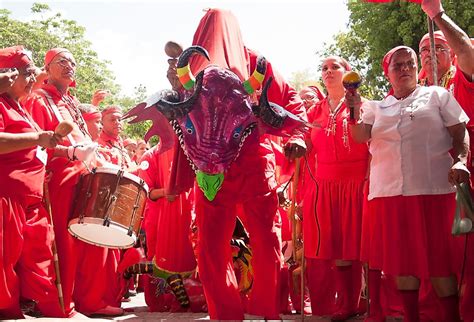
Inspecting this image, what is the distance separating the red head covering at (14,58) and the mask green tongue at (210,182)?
241 centimetres

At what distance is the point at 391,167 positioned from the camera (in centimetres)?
429

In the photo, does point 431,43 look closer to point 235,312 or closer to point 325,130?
point 325,130

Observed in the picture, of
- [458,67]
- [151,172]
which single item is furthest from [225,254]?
[151,172]

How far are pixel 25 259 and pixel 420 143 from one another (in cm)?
341

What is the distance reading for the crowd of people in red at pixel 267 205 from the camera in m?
4.02

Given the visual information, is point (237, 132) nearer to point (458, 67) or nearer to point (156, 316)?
point (458, 67)

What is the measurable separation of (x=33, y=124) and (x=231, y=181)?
2.23m

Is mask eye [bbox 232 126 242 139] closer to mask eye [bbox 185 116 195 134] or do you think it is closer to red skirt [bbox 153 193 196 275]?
mask eye [bbox 185 116 195 134]

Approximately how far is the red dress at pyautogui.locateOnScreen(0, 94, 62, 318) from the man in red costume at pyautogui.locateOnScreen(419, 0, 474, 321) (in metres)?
3.45

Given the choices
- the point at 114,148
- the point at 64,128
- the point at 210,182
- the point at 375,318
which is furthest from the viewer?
the point at 114,148

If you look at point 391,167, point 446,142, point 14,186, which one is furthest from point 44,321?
point 446,142

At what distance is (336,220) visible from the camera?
5500mm

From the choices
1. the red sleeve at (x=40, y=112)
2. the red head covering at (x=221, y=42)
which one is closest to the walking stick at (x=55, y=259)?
the red sleeve at (x=40, y=112)

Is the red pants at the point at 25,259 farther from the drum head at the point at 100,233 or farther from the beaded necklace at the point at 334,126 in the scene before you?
the beaded necklace at the point at 334,126
